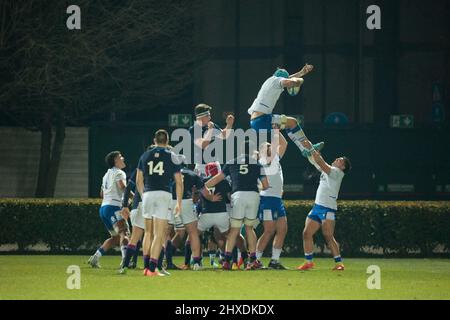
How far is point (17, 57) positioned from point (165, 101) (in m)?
8.64

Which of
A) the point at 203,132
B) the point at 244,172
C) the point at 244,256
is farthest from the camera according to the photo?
the point at 203,132

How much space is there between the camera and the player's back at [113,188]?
2194 cm

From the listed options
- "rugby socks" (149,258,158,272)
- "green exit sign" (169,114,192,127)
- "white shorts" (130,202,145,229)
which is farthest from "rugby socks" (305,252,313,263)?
"green exit sign" (169,114,192,127)

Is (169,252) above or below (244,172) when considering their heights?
below

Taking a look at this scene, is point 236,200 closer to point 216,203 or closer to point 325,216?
point 216,203

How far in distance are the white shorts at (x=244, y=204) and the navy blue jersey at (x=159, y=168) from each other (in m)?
2.25

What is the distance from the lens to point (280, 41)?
4062cm

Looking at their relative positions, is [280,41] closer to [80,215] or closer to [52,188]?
[52,188]

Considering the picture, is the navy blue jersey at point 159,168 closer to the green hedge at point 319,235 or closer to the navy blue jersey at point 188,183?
the navy blue jersey at point 188,183

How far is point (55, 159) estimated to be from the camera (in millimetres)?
37875

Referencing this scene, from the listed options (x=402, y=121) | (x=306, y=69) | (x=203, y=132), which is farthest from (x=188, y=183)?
(x=402, y=121)

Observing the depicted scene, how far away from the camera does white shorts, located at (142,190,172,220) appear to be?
1909 cm

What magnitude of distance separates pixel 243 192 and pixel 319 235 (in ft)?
18.3
